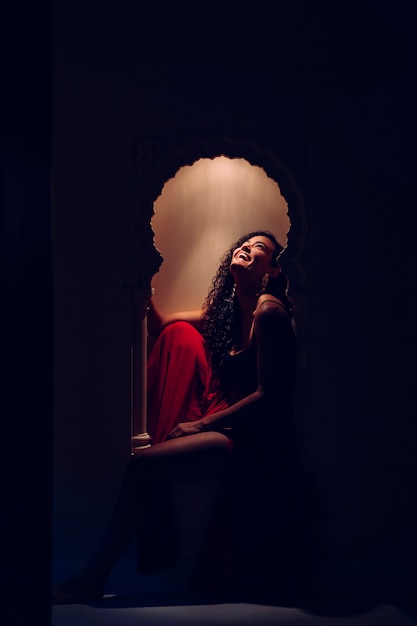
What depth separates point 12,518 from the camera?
3.87 feet

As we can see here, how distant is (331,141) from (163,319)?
1440 millimetres

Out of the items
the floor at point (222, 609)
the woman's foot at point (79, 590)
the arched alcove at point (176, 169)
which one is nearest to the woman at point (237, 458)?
the woman's foot at point (79, 590)

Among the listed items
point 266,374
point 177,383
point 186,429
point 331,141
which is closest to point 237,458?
point 186,429

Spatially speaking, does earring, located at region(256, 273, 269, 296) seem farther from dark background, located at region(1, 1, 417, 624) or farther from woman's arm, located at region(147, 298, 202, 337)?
woman's arm, located at region(147, 298, 202, 337)

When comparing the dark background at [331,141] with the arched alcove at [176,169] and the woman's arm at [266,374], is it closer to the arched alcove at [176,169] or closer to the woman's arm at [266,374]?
the arched alcove at [176,169]

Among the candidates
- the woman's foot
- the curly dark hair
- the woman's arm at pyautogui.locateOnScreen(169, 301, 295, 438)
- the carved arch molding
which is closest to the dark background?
the carved arch molding

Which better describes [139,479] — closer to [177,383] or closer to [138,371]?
[138,371]

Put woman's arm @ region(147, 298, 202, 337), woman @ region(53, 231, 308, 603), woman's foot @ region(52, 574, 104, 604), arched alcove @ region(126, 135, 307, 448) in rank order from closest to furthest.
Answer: woman's foot @ region(52, 574, 104, 604)
woman @ region(53, 231, 308, 603)
arched alcove @ region(126, 135, 307, 448)
woman's arm @ region(147, 298, 202, 337)

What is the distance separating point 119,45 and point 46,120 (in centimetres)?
336

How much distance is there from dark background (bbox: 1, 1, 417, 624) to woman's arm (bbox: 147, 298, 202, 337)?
61 cm

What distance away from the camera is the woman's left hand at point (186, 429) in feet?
13.9

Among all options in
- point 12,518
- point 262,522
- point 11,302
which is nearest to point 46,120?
point 11,302

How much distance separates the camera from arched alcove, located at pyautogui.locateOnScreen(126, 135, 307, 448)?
14.1 feet

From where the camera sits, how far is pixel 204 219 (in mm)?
4965
